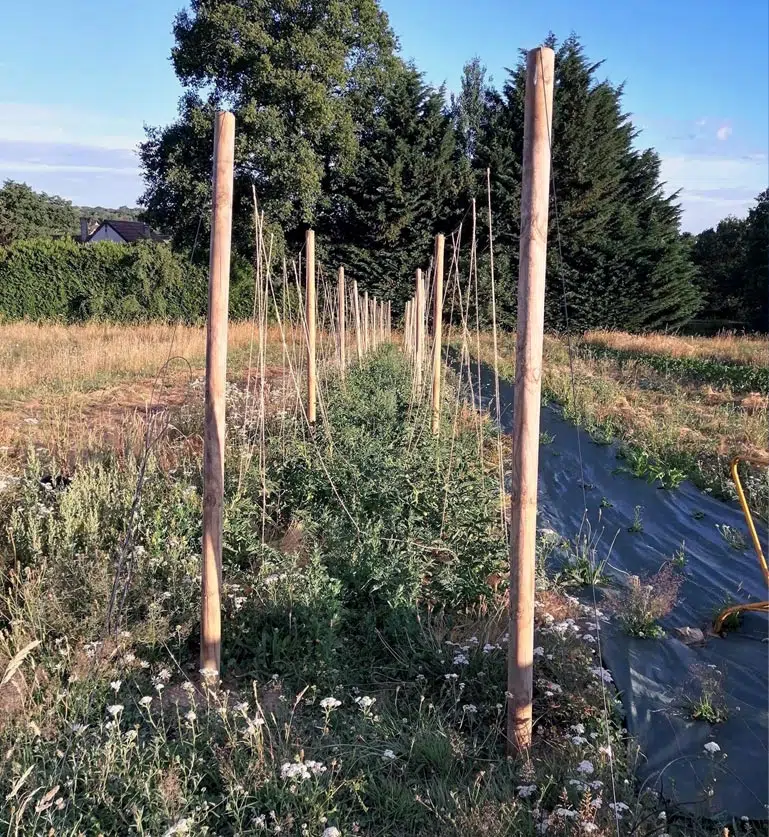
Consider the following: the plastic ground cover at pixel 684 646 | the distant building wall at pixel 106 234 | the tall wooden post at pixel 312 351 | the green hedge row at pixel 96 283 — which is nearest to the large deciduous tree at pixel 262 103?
the green hedge row at pixel 96 283

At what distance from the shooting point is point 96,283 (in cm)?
1806

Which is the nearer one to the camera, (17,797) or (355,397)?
(17,797)

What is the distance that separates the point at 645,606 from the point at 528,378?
1727 millimetres

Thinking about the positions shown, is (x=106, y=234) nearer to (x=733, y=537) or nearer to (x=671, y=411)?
(x=671, y=411)

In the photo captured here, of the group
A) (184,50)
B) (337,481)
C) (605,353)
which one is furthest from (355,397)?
(184,50)

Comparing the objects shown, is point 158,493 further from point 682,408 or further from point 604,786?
point 682,408

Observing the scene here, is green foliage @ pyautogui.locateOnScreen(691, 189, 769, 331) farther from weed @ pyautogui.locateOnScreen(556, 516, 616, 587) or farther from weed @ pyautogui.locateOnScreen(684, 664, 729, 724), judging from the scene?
weed @ pyautogui.locateOnScreen(684, 664, 729, 724)

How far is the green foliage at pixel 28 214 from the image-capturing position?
32.8 meters

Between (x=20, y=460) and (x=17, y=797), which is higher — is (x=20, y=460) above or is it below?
above

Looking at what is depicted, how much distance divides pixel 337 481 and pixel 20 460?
2219 millimetres

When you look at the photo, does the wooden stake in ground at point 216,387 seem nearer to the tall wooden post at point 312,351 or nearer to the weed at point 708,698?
the weed at point 708,698

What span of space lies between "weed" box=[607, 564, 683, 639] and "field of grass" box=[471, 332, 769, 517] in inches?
32.6

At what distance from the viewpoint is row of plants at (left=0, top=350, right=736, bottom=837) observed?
191 cm

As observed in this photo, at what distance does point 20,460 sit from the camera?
467cm
